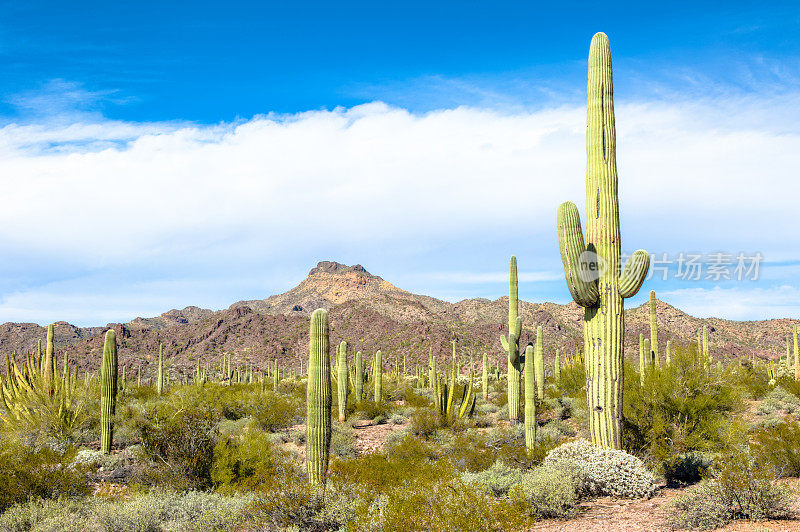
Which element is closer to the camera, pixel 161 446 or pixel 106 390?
pixel 161 446

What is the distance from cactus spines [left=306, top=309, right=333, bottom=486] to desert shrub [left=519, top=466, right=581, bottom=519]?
10.2 feet

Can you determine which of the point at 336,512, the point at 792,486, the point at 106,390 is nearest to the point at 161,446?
the point at 336,512

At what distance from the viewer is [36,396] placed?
1496 cm

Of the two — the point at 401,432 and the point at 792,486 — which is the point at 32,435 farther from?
the point at 792,486

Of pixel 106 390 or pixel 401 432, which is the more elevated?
pixel 106 390

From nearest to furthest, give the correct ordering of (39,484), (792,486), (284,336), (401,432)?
(39,484)
(792,486)
(401,432)
(284,336)

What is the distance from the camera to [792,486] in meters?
9.20

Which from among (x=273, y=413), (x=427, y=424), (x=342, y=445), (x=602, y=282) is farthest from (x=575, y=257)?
(x=273, y=413)

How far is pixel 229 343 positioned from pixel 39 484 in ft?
236

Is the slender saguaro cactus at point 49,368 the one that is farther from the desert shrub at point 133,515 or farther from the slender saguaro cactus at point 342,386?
the slender saguaro cactus at point 342,386

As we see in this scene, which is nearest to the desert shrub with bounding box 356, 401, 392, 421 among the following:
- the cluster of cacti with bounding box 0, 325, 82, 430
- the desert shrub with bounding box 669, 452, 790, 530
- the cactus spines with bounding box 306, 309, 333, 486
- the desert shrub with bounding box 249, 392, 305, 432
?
the desert shrub with bounding box 249, 392, 305, 432

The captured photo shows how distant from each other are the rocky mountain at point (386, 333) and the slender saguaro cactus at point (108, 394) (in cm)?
4642

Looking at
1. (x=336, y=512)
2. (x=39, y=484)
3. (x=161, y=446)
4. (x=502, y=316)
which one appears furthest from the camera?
(x=502, y=316)

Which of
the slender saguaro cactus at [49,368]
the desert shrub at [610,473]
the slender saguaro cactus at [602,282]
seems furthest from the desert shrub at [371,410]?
the desert shrub at [610,473]
